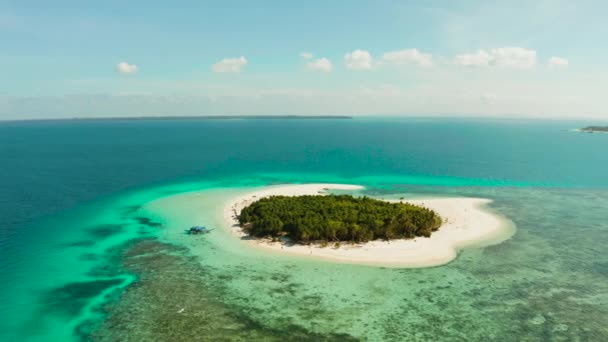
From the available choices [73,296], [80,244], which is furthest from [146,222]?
[73,296]

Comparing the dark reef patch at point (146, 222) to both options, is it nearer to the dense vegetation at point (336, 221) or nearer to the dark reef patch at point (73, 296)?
the dense vegetation at point (336, 221)

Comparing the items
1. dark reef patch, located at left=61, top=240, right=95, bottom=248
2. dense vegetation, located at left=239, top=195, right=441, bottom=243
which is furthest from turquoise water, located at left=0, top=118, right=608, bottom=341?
dense vegetation, located at left=239, top=195, right=441, bottom=243

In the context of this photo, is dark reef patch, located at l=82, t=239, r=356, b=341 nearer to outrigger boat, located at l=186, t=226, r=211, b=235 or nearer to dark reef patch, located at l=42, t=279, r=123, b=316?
dark reef patch, located at l=42, t=279, r=123, b=316

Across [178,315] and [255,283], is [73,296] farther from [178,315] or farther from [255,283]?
[255,283]

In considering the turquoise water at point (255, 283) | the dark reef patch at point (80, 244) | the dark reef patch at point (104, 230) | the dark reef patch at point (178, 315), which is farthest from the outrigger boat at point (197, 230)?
the dark reef patch at point (80, 244)

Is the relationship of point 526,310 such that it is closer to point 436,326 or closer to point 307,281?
point 436,326

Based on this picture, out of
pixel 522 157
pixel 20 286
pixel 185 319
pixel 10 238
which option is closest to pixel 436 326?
pixel 185 319
